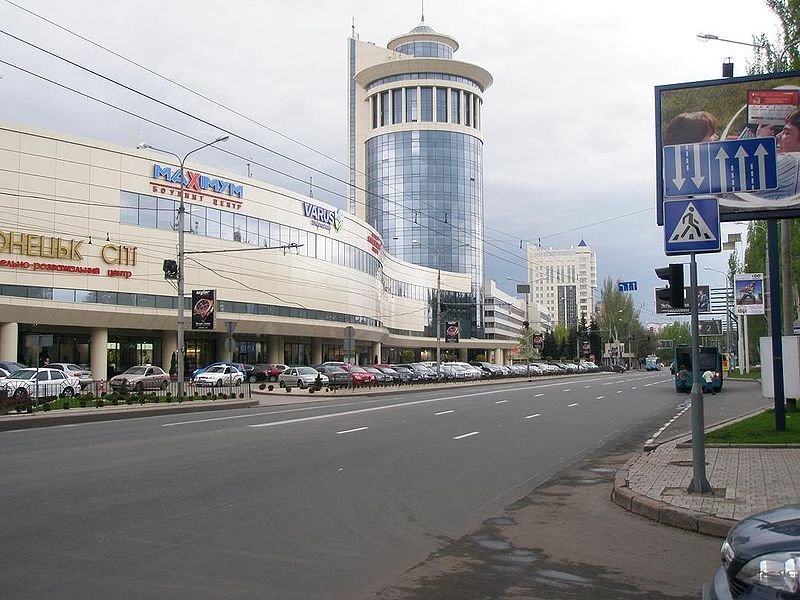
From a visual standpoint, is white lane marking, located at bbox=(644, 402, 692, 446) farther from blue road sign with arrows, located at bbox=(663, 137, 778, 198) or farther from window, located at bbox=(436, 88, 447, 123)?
window, located at bbox=(436, 88, 447, 123)

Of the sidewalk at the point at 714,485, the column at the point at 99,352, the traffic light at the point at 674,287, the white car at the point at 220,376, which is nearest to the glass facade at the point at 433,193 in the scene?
the column at the point at 99,352

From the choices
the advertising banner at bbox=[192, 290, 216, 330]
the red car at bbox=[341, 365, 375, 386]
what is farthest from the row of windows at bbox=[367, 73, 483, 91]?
the advertising banner at bbox=[192, 290, 216, 330]

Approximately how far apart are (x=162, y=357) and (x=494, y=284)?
99302 mm

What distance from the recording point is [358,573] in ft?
20.6

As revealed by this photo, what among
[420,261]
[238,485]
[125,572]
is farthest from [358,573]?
[420,261]

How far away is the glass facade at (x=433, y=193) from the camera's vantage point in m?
137

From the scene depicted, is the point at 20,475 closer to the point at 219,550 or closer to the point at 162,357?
the point at 219,550

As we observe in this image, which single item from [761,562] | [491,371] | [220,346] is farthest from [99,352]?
[761,562]

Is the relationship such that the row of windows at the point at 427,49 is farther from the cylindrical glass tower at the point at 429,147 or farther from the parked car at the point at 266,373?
the parked car at the point at 266,373

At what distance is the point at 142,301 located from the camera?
5459 cm

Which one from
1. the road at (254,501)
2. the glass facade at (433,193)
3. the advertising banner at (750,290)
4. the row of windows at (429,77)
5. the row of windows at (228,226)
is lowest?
the road at (254,501)

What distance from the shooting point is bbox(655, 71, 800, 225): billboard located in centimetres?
1477

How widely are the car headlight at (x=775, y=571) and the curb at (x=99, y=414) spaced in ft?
70.2

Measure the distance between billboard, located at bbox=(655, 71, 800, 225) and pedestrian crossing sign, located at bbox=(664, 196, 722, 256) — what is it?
4.62 meters
